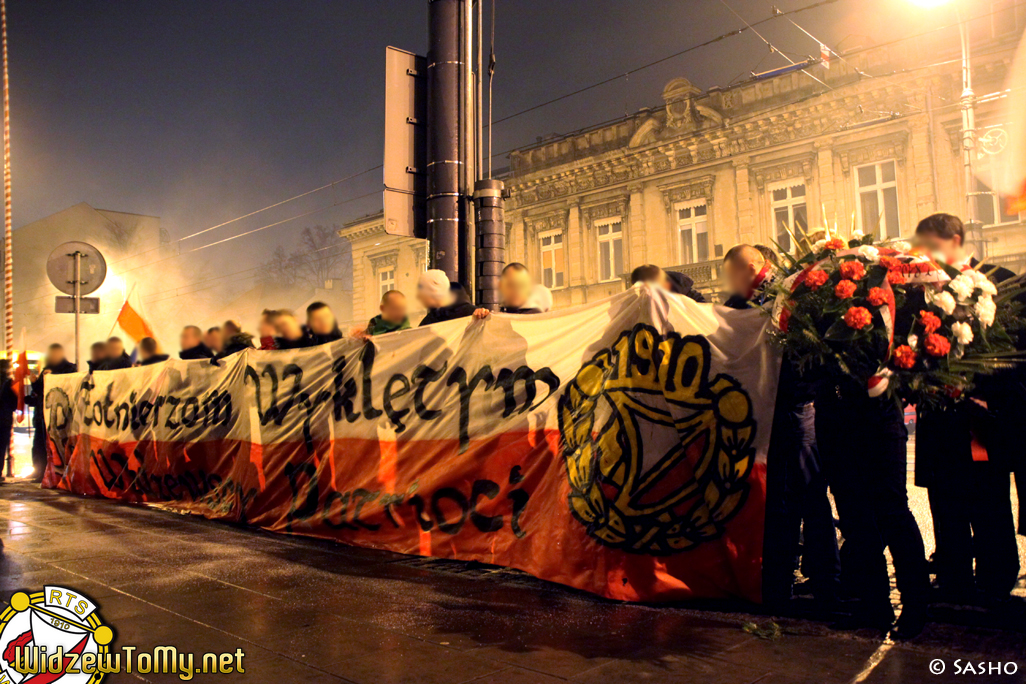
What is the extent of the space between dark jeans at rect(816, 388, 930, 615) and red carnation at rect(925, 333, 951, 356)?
30 cm

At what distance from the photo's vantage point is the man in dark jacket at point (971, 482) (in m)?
3.89

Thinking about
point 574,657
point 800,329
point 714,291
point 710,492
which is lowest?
point 574,657

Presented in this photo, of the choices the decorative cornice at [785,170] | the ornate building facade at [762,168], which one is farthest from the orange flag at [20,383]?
the decorative cornice at [785,170]

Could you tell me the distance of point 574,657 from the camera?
3289mm

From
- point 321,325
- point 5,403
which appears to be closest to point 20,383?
point 5,403

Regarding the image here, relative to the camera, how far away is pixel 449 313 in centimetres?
625

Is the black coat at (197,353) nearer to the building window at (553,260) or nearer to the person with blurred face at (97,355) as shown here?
the person with blurred face at (97,355)

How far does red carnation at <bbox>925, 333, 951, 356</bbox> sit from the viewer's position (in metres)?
3.45

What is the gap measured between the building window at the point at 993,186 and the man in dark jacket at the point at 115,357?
16.9m

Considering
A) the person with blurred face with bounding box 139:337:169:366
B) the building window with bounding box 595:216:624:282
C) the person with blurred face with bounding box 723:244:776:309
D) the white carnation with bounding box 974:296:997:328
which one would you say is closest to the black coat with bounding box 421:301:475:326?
the person with blurred face with bounding box 723:244:776:309

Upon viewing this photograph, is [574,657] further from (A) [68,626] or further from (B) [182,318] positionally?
(B) [182,318]


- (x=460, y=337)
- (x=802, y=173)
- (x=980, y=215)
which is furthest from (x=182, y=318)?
(x=460, y=337)

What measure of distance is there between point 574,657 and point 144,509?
662 cm

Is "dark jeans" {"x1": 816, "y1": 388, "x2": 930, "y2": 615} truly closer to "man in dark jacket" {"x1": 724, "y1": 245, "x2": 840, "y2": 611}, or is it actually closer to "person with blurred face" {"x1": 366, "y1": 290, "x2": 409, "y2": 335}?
"man in dark jacket" {"x1": 724, "y1": 245, "x2": 840, "y2": 611}
